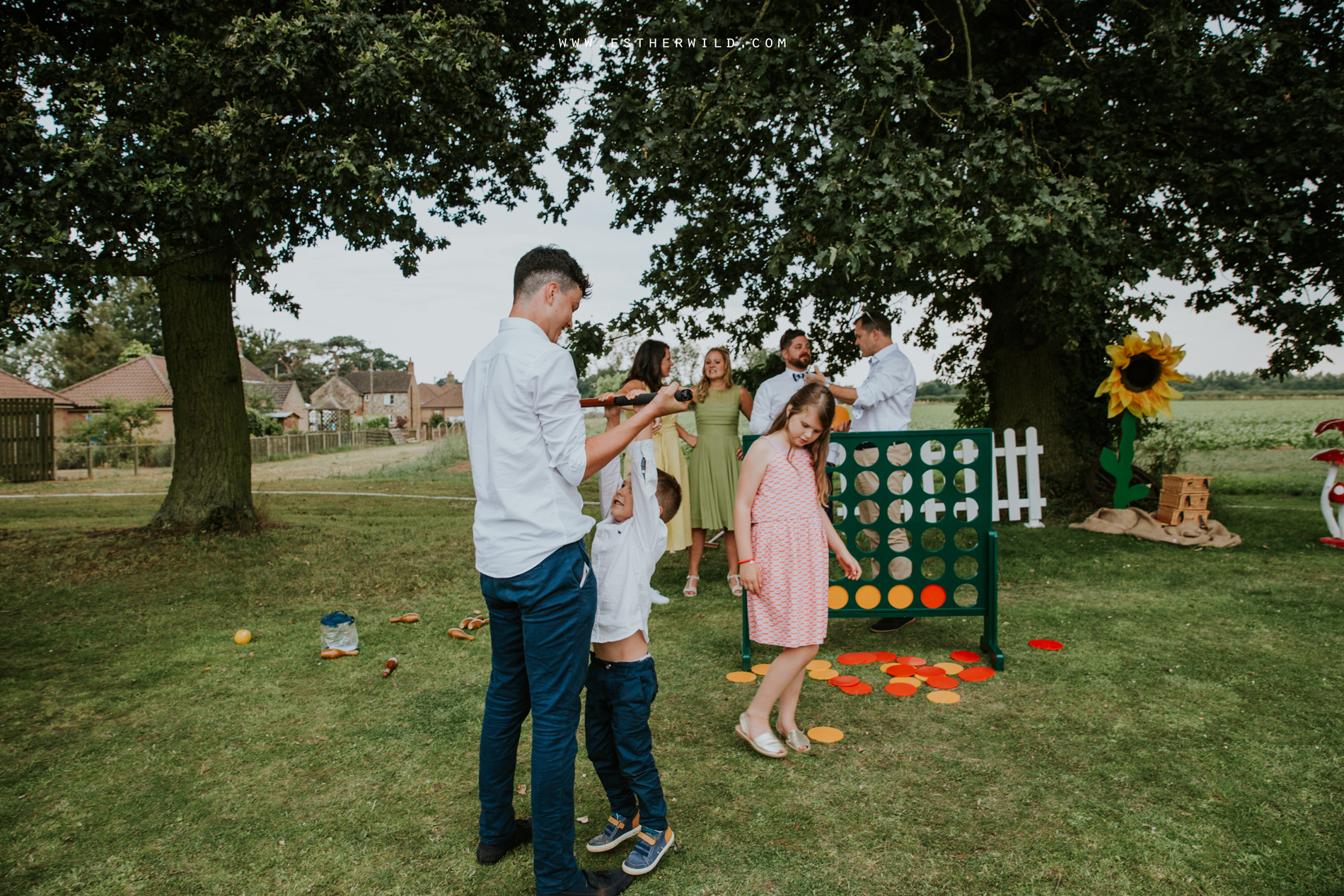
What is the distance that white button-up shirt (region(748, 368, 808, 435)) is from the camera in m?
6.00

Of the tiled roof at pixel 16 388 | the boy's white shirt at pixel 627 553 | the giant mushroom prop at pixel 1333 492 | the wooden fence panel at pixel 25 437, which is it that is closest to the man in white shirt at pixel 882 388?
the boy's white shirt at pixel 627 553

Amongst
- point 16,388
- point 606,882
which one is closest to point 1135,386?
point 606,882

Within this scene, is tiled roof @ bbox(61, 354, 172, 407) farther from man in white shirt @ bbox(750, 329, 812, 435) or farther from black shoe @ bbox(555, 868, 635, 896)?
black shoe @ bbox(555, 868, 635, 896)

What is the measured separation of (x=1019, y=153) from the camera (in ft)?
21.8

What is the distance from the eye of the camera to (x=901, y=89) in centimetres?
653

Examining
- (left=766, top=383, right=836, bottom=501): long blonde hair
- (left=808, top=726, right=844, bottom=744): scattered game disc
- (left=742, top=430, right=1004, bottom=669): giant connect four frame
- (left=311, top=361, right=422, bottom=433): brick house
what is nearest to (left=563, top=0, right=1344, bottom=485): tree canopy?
(left=742, top=430, right=1004, bottom=669): giant connect four frame

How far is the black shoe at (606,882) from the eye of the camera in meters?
2.33

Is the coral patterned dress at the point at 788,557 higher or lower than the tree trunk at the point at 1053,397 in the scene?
lower

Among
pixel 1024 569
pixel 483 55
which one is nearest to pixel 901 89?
pixel 483 55

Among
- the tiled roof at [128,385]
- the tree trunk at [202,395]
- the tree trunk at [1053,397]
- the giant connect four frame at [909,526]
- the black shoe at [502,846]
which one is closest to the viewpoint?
the black shoe at [502,846]

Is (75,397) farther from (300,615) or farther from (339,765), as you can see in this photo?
(339,765)

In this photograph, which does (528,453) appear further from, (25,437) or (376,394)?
(376,394)

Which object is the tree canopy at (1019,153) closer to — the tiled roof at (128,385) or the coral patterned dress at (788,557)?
the coral patterned dress at (788,557)

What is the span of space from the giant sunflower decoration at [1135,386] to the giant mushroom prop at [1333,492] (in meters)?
1.40
